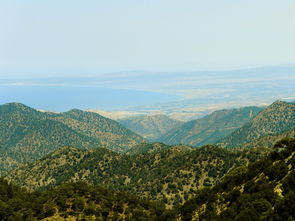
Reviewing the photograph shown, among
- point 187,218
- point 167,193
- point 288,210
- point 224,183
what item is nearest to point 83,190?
point 187,218

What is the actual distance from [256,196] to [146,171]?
11456 centimetres

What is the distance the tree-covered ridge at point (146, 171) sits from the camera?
458 feet

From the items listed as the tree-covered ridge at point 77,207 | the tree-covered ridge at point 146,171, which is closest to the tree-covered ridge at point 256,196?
the tree-covered ridge at point 77,207

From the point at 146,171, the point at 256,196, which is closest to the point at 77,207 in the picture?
the point at 256,196

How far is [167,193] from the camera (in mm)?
137375

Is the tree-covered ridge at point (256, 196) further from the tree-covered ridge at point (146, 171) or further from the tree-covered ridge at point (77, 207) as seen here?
the tree-covered ridge at point (146, 171)

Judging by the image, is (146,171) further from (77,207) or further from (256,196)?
(256,196)

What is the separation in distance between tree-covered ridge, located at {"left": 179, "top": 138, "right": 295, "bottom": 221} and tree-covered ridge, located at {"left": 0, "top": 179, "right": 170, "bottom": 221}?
1698 cm

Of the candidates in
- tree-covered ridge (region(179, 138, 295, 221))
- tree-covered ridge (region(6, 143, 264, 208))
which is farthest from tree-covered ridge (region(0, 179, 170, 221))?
tree-covered ridge (region(6, 143, 264, 208))

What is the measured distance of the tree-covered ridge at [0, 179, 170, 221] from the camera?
269 feet

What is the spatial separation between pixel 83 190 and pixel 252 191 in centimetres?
5481

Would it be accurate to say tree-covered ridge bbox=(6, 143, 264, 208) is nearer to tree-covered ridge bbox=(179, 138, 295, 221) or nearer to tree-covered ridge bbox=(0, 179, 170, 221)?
tree-covered ridge bbox=(0, 179, 170, 221)

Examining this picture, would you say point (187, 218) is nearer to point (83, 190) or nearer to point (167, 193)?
point (83, 190)

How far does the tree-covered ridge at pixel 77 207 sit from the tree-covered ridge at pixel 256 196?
55.7 ft
